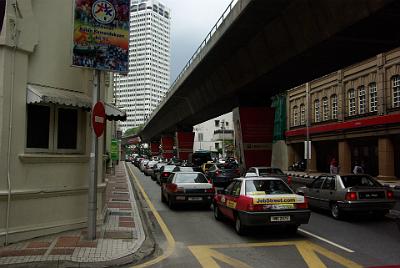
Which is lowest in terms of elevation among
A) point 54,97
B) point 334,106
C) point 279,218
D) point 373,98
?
point 279,218

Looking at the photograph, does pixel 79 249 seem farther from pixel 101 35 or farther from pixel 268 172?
pixel 268 172

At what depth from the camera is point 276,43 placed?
772 inches

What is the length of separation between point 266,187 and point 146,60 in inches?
3189

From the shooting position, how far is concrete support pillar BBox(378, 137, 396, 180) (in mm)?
33469

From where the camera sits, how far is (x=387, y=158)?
1318 inches

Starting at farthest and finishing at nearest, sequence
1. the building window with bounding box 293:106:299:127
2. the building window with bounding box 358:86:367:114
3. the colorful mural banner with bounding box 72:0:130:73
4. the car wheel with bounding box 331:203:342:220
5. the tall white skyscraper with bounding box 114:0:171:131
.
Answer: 1. the tall white skyscraper with bounding box 114:0:171:131
2. the building window with bounding box 293:106:299:127
3. the building window with bounding box 358:86:367:114
4. the car wheel with bounding box 331:203:342:220
5. the colorful mural banner with bounding box 72:0:130:73

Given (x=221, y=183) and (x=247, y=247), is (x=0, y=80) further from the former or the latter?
(x=221, y=183)

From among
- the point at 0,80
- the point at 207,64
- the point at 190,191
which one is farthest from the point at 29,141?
the point at 207,64

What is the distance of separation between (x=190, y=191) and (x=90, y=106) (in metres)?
6.66

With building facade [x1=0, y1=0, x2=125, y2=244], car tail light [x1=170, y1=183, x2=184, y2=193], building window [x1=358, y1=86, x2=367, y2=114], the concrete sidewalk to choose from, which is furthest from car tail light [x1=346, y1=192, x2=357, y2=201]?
building window [x1=358, y1=86, x2=367, y2=114]

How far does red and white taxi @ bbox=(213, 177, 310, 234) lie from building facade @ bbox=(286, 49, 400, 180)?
79.1ft

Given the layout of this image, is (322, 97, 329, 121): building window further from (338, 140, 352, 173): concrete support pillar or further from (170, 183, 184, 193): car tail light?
(170, 183, 184, 193): car tail light

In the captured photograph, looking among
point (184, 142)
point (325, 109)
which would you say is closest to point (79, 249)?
point (325, 109)

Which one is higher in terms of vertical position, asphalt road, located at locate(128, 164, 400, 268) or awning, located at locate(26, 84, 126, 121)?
awning, located at locate(26, 84, 126, 121)
